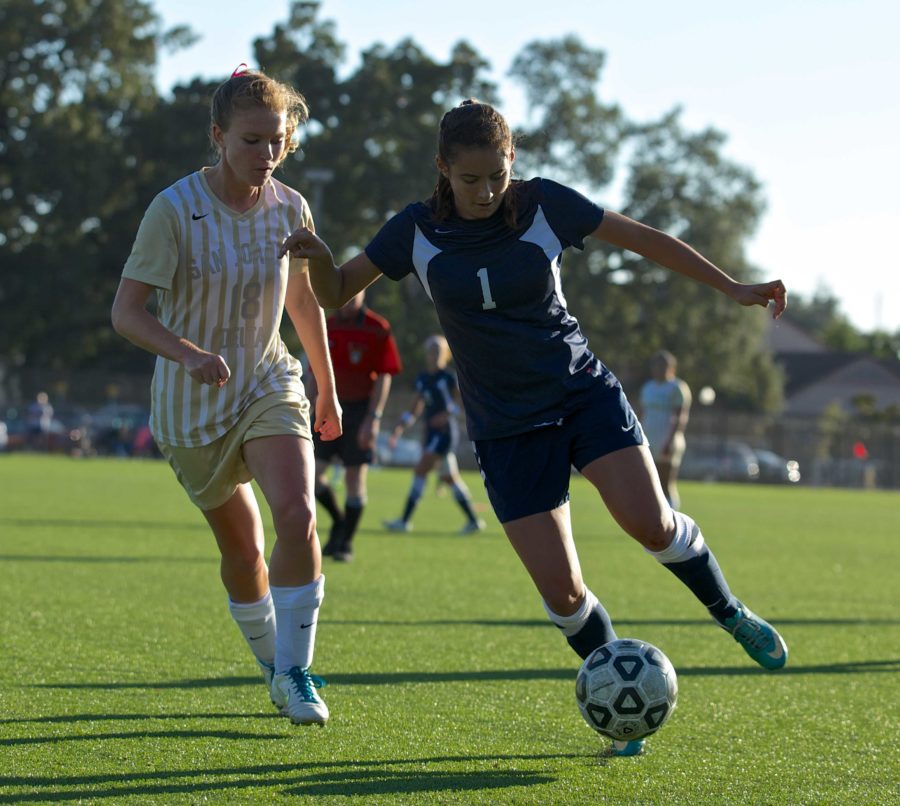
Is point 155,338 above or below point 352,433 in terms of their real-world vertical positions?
above

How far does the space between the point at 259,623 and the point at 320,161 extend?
4717 centimetres

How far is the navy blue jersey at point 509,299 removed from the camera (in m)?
4.52

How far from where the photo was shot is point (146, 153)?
2119 inches

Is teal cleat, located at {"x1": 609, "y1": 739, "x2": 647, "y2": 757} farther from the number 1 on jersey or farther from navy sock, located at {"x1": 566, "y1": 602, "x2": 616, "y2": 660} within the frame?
the number 1 on jersey

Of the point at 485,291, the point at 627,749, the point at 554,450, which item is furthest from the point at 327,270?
the point at 627,749

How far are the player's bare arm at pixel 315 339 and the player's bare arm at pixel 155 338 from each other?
0.47 meters

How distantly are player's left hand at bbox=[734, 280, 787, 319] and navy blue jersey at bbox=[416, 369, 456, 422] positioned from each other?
418 inches

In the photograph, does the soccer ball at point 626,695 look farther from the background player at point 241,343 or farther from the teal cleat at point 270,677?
the teal cleat at point 270,677

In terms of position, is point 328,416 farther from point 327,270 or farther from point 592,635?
point 592,635

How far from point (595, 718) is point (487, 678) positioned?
168cm

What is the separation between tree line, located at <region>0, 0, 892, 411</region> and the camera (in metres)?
51.1

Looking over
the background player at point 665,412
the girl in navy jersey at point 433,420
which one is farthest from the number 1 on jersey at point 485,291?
the background player at point 665,412

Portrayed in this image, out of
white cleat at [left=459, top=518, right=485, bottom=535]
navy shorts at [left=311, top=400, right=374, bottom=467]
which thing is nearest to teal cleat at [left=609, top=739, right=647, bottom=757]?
navy shorts at [left=311, top=400, right=374, bottom=467]

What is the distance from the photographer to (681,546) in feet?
15.2
